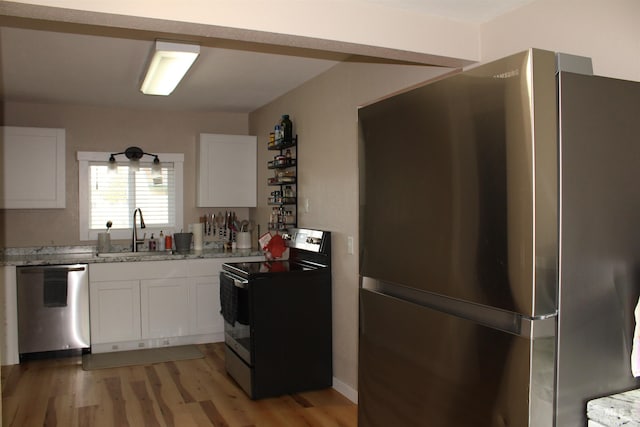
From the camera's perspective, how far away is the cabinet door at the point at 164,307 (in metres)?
5.11

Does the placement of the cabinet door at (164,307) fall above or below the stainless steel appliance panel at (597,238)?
below

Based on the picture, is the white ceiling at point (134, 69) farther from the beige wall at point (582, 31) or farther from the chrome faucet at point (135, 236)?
the chrome faucet at point (135, 236)

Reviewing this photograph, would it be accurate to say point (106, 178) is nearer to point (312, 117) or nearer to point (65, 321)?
point (65, 321)

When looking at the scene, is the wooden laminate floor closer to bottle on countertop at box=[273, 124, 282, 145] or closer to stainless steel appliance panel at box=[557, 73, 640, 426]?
bottle on countertop at box=[273, 124, 282, 145]

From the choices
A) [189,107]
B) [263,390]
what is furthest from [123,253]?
[263,390]

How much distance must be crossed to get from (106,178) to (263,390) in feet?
10.0

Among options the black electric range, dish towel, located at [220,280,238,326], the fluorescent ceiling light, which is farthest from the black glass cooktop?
the fluorescent ceiling light

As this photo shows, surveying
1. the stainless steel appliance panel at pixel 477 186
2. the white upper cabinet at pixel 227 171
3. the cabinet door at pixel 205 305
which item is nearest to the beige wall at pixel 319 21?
the stainless steel appliance panel at pixel 477 186

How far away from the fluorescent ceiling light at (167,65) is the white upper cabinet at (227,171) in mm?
1548

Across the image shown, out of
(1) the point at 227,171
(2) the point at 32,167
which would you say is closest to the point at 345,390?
(1) the point at 227,171

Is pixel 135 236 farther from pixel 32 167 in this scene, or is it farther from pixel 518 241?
pixel 518 241

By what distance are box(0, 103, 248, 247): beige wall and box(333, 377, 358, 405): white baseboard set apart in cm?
275

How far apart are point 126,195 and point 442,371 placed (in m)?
4.93

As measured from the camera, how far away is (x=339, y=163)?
3.96 m
